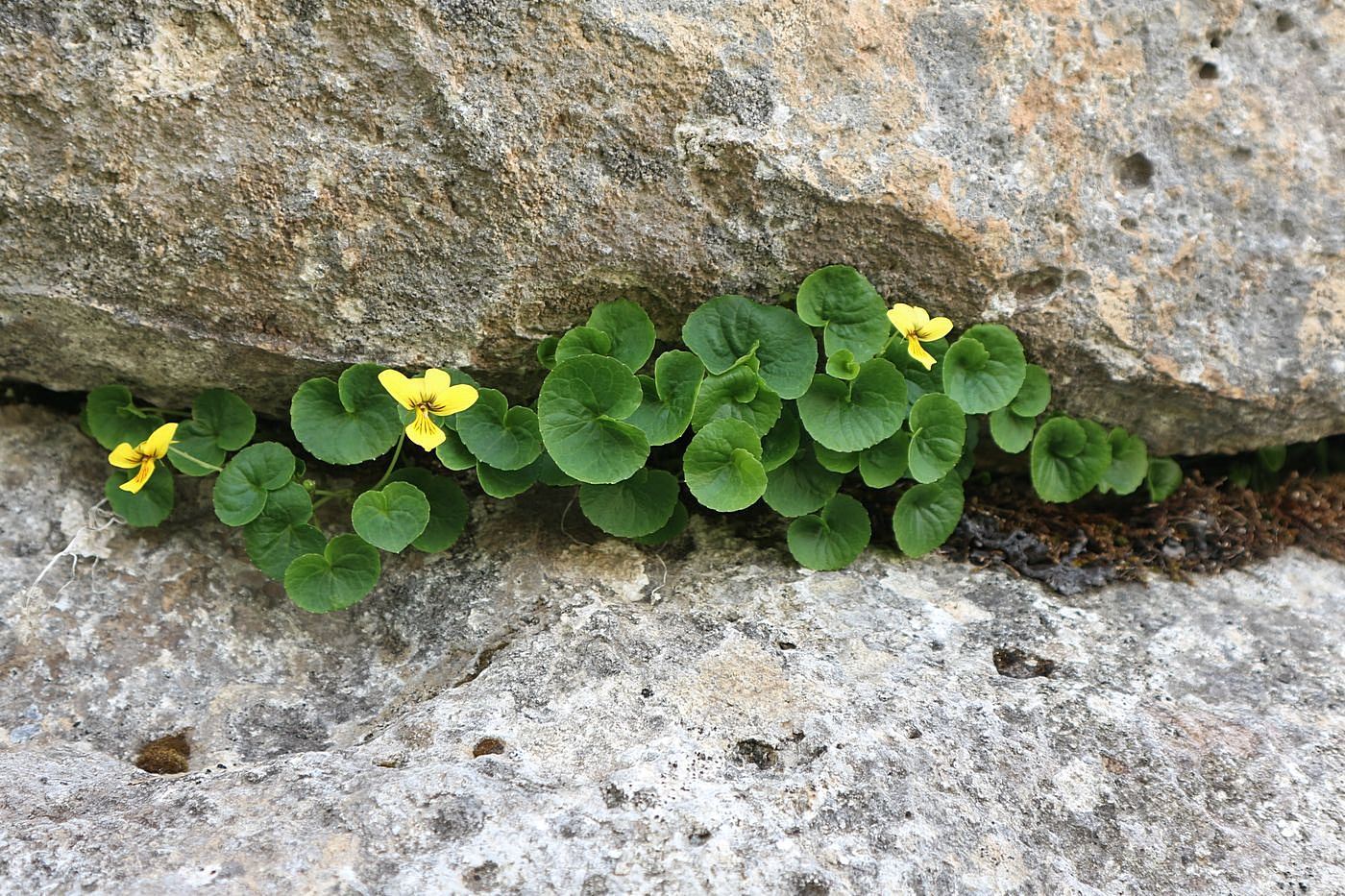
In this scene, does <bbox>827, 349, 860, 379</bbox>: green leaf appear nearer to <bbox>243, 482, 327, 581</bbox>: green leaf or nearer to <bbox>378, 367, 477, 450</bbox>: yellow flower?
<bbox>378, 367, 477, 450</bbox>: yellow flower

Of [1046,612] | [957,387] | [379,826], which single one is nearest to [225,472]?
[379,826]

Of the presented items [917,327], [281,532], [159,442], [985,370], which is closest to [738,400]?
[917,327]

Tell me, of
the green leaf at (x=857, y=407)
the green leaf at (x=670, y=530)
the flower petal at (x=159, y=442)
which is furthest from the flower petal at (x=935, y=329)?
the flower petal at (x=159, y=442)

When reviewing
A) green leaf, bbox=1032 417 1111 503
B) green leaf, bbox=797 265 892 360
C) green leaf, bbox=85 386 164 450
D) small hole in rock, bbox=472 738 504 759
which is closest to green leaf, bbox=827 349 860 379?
green leaf, bbox=797 265 892 360

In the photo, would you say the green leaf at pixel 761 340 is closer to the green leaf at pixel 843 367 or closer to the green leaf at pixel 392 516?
the green leaf at pixel 843 367

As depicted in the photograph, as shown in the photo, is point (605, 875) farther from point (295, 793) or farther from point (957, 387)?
point (957, 387)
